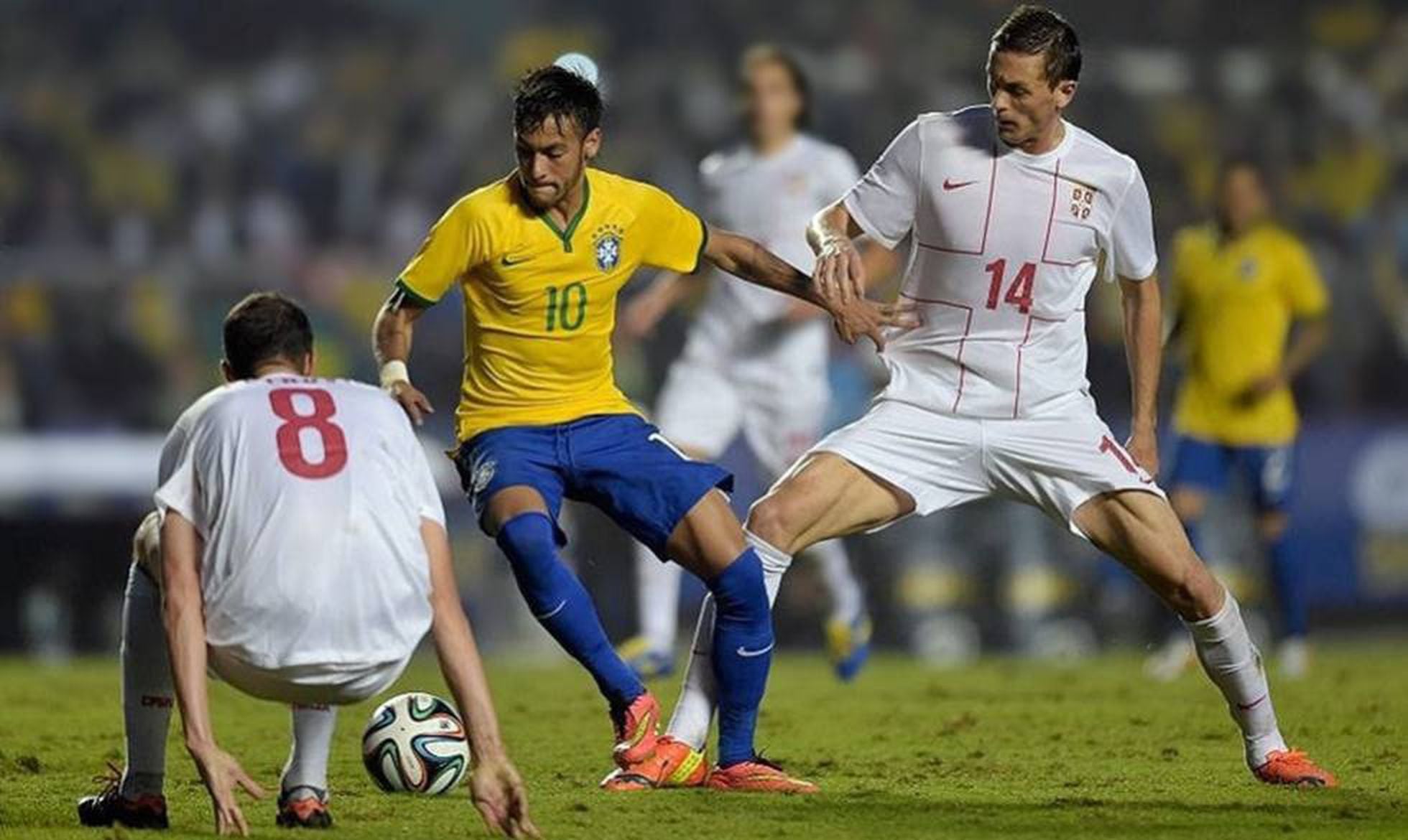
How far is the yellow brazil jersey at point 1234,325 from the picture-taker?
42.8 feet

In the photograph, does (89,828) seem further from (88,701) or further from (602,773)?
(88,701)

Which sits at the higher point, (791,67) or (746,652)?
(791,67)

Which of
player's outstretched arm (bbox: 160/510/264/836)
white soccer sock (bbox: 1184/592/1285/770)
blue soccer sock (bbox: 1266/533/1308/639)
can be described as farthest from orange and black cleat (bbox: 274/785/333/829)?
blue soccer sock (bbox: 1266/533/1308/639)

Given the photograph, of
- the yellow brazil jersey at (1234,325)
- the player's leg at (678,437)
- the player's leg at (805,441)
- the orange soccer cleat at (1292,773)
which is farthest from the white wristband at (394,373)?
the yellow brazil jersey at (1234,325)

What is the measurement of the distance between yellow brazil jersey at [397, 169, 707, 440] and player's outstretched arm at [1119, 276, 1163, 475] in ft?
4.51

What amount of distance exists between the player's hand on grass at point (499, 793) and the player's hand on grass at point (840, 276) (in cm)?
216

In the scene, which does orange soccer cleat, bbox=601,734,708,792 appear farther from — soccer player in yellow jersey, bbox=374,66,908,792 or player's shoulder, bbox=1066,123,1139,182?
player's shoulder, bbox=1066,123,1139,182

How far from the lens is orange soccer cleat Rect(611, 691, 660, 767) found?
7520mm

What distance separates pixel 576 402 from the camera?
7680 millimetres

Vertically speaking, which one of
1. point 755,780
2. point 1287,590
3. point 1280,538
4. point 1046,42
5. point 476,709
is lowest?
point 1287,590

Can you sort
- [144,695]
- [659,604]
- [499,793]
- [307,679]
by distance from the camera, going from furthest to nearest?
[659,604] → [144,695] → [307,679] → [499,793]

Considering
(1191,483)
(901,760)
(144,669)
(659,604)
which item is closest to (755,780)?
(901,760)

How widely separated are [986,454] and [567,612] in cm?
136

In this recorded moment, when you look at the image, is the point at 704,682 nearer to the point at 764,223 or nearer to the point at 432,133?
the point at 764,223
